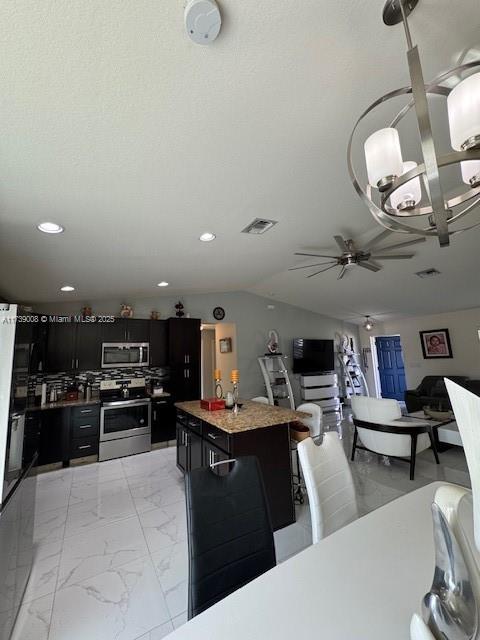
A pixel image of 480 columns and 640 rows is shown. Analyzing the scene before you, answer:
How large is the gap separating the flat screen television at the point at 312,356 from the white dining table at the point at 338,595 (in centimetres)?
588

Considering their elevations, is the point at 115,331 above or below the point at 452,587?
above

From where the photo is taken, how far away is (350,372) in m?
7.93

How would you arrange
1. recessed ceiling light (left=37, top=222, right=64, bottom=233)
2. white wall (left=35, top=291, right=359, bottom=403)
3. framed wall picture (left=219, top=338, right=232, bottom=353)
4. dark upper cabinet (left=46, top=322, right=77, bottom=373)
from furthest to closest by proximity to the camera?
framed wall picture (left=219, top=338, right=232, bottom=353) < white wall (left=35, top=291, right=359, bottom=403) < dark upper cabinet (left=46, top=322, right=77, bottom=373) < recessed ceiling light (left=37, top=222, right=64, bottom=233)

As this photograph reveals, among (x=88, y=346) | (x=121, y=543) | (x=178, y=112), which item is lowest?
(x=121, y=543)

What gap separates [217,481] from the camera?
1.25 metres

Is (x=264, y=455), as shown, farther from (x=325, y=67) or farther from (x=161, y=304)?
(x=161, y=304)

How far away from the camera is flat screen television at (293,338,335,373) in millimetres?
7066

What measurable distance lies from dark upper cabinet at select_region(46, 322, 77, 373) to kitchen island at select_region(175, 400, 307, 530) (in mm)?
2710

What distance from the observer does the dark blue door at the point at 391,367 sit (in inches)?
324

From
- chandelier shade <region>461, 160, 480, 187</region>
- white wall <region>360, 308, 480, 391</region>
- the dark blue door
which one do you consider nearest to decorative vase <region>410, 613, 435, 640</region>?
chandelier shade <region>461, 160, 480, 187</region>

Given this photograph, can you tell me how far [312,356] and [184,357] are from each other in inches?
141

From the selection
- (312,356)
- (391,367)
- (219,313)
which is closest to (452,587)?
(219,313)

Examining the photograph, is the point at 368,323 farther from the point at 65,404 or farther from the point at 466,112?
the point at 466,112

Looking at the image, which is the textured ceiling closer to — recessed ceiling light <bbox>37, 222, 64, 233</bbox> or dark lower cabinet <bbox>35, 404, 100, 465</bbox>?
recessed ceiling light <bbox>37, 222, 64, 233</bbox>
